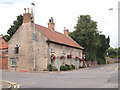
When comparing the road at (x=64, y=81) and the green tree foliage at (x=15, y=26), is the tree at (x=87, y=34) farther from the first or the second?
the road at (x=64, y=81)

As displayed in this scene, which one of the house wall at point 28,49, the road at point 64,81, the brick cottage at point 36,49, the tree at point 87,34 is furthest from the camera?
the tree at point 87,34

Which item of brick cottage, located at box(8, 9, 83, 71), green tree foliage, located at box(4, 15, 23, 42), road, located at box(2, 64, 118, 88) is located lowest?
road, located at box(2, 64, 118, 88)

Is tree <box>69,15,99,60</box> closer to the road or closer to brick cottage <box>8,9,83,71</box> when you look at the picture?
brick cottage <box>8,9,83,71</box>

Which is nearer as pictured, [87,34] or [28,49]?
[28,49]

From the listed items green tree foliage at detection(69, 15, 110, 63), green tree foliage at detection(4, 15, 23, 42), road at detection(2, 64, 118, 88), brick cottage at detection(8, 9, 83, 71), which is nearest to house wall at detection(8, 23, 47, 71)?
brick cottage at detection(8, 9, 83, 71)

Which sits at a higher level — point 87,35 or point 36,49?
point 87,35

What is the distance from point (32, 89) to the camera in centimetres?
1001

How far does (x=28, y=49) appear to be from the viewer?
2909 cm

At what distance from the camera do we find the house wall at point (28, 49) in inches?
1096

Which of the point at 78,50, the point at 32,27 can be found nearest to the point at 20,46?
the point at 32,27

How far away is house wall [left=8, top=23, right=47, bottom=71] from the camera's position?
27.8 m

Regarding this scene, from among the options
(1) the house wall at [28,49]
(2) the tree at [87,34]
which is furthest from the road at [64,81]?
(2) the tree at [87,34]

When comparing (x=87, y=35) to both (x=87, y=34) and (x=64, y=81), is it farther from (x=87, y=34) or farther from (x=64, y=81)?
(x=64, y=81)

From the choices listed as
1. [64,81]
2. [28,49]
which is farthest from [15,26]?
[64,81]
